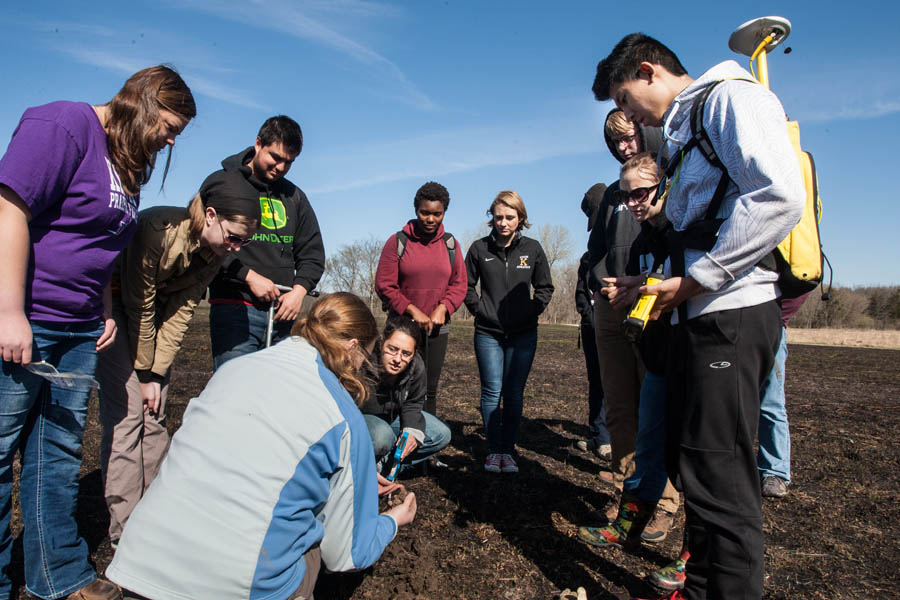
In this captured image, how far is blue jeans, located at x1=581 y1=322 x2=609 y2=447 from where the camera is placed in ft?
17.0

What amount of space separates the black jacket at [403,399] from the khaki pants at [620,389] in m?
1.20

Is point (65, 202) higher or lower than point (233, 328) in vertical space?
higher

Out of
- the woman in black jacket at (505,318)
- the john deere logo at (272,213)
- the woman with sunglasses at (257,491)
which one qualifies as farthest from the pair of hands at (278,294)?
the woman with sunglasses at (257,491)

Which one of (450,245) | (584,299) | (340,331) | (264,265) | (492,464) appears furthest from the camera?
(584,299)

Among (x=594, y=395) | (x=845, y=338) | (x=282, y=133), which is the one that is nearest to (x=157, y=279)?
(x=282, y=133)

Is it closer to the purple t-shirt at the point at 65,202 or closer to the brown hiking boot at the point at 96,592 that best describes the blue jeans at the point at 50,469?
the brown hiking boot at the point at 96,592

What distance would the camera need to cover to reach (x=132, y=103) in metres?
2.27

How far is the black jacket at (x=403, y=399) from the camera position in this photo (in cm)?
377

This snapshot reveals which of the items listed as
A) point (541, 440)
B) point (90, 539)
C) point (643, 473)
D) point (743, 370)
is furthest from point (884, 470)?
point (90, 539)

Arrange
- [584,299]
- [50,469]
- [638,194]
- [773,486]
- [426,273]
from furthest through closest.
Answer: [584,299], [426,273], [773,486], [638,194], [50,469]

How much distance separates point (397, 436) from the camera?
391 centimetres

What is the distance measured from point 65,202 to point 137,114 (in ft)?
1.45

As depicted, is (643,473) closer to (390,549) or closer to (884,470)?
(390,549)

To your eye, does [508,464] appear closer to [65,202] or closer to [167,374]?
[167,374]
